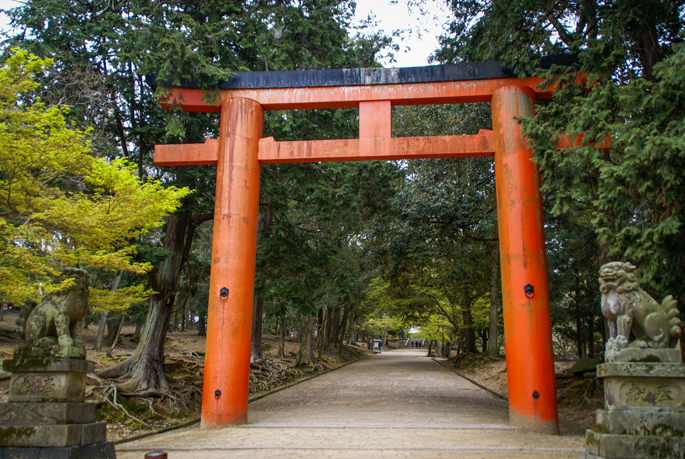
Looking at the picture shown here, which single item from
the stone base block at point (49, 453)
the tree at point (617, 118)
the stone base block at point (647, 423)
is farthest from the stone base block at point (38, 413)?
the tree at point (617, 118)

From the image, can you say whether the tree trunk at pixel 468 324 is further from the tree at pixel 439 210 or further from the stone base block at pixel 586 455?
the stone base block at pixel 586 455

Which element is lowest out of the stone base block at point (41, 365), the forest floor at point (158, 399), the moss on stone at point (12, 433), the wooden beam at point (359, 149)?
the forest floor at point (158, 399)

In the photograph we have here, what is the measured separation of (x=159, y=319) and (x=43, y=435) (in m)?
6.21

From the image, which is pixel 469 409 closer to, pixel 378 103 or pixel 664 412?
pixel 664 412

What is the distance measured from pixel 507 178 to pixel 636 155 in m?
2.88

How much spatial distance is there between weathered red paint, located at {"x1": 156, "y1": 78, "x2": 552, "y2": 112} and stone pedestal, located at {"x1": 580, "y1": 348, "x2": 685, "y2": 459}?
5.70m

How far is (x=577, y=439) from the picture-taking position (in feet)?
23.5

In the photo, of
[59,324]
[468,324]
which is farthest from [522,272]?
[468,324]

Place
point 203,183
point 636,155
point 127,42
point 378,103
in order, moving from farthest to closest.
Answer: point 203,183 < point 127,42 < point 378,103 < point 636,155

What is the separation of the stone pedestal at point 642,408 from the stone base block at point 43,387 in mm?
5867

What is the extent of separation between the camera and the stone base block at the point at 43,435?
5098mm

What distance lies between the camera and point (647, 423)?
468cm

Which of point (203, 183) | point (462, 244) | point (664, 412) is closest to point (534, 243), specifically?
point (664, 412)

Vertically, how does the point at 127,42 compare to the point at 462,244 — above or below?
above
